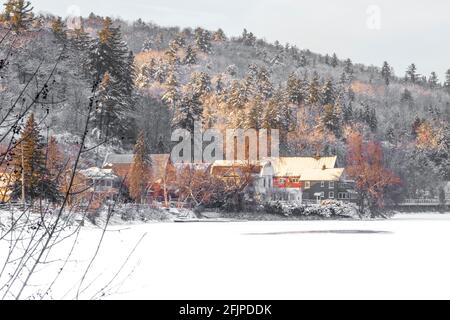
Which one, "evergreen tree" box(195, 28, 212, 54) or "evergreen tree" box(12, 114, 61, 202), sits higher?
"evergreen tree" box(195, 28, 212, 54)

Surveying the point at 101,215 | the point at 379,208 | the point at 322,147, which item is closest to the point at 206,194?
the point at 101,215

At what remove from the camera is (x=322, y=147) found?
105688mm

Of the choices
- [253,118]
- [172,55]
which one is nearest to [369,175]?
[253,118]

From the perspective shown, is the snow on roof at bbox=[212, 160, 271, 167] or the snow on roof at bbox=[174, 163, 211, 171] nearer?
the snow on roof at bbox=[174, 163, 211, 171]

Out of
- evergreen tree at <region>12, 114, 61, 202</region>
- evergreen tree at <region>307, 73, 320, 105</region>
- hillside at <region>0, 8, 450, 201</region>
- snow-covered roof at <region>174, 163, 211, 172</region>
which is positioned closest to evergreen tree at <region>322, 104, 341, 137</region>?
hillside at <region>0, 8, 450, 201</region>

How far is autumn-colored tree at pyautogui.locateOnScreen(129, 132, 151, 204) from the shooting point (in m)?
64.5

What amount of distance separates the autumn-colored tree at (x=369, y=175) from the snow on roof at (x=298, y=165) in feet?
12.5

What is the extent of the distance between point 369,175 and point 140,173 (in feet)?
115

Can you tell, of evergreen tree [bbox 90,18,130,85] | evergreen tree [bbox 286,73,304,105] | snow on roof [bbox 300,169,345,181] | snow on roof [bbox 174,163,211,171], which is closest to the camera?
snow on roof [bbox 174,163,211,171]

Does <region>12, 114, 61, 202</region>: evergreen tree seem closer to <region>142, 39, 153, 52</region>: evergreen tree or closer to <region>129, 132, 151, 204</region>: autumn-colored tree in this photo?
<region>129, 132, 151, 204</region>: autumn-colored tree

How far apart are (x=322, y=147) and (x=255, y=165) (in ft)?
95.1

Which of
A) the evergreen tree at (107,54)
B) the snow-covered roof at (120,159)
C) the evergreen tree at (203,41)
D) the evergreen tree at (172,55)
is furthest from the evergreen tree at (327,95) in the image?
the evergreen tree at (203,41)

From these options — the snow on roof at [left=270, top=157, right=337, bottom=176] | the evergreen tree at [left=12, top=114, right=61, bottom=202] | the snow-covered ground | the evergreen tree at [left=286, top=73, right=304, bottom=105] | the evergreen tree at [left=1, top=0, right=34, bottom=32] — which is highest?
the evergreen tree at [left=286, top=73, right=304, bottom=105]

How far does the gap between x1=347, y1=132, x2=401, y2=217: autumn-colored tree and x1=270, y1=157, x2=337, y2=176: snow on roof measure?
3.81m
